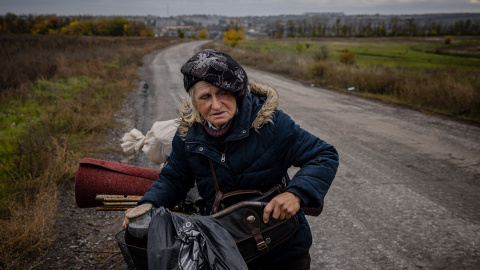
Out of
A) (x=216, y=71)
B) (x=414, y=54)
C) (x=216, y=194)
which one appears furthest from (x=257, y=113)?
(x=414, y=54)

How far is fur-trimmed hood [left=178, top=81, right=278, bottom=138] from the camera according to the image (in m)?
1.62

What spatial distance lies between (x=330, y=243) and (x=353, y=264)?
371mm

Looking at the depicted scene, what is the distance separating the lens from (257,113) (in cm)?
164

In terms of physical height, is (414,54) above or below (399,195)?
above

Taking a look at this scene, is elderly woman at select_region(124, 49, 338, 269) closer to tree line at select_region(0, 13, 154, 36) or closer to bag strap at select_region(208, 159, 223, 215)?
bag strap at select_region(208, 159, 223, 215)

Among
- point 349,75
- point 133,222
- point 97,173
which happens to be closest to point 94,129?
point 97,173

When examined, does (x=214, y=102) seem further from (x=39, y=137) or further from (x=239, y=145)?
(x=39, y=137)

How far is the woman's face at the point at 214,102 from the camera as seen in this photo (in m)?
1.60

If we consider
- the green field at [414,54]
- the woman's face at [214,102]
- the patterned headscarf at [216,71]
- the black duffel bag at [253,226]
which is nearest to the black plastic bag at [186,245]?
the black duffel bag at [253,226]

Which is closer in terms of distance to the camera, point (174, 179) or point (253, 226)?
point (253, 226)

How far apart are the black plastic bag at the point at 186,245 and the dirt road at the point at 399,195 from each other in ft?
6.59

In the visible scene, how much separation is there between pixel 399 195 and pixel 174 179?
11.4 ft

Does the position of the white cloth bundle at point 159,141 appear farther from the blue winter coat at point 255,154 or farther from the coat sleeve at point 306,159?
the coat sleeve at point 306,159

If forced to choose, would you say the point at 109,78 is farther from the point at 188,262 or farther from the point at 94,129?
the point at 188,262
